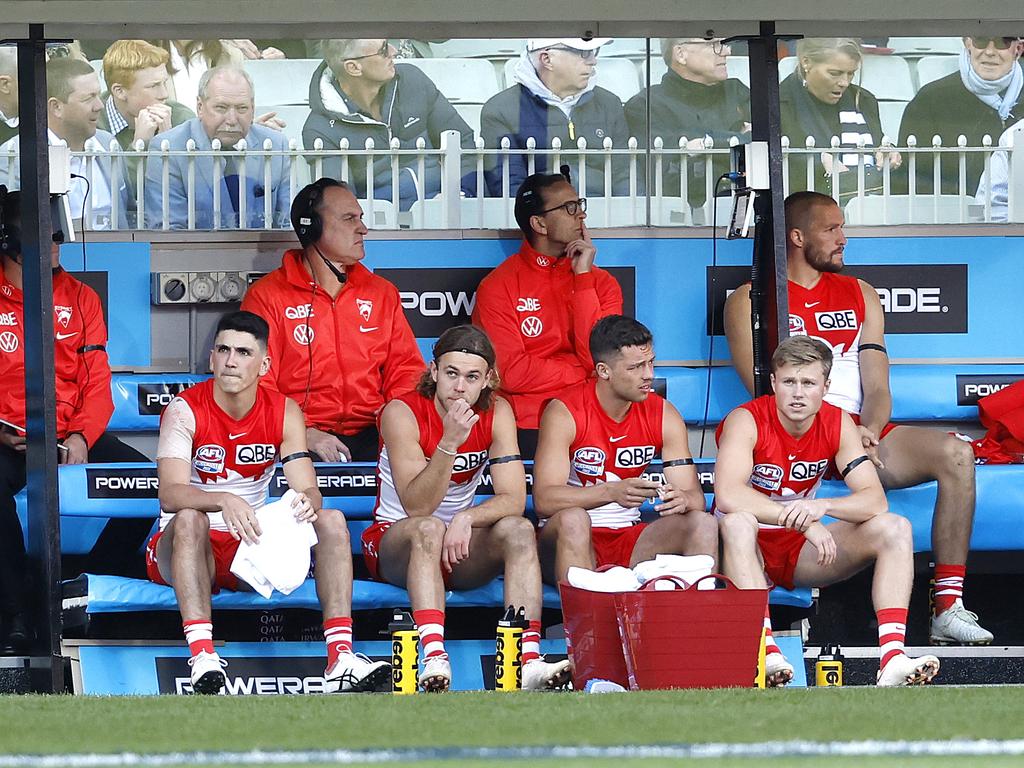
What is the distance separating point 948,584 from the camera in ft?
19.4

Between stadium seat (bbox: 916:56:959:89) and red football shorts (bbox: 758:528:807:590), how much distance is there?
9.15 ft

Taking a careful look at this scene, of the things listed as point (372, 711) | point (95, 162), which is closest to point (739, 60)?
point (95, 162)

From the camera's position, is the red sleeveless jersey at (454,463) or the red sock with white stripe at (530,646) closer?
the red sock with white stripe at (530,646)

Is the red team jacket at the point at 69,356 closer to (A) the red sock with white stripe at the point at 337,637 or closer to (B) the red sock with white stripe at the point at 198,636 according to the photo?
(B) the red sock with white stripe at the point at 198,636

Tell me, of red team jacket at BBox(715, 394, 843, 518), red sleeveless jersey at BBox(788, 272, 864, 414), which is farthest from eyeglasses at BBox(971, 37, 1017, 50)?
red team jacket at BBox(715, 394, 843, 518)

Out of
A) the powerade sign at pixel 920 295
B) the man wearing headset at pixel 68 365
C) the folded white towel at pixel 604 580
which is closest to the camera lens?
the folded white towel at pixel 604 580

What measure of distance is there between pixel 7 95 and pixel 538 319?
99.9 inches

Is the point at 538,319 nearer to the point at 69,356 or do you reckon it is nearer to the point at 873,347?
the point at 873,347

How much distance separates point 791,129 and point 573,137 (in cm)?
100

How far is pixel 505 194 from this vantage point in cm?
735

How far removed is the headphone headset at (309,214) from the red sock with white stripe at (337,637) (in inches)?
74.8

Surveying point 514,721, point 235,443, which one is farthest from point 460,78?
point 514,721

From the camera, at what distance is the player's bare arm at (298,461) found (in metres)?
5.58

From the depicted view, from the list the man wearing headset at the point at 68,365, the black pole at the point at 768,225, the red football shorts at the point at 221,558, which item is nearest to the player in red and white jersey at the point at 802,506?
the black pole at the point at 768,225
